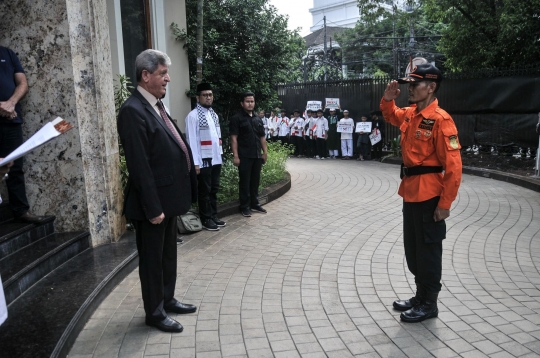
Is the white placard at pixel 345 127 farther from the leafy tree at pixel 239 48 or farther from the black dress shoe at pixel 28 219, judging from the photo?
the black dress shoe at pixel 28 219

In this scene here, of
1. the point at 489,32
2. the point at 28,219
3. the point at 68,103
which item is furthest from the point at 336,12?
the point at 28,219

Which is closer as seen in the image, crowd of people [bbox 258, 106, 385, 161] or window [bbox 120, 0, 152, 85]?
window [bbox 120, 0, 152, 85]

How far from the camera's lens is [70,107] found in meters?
4.90

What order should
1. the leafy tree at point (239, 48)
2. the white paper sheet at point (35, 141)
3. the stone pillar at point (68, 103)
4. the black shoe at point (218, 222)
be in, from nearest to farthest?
the white paper sheet at point (35, 141) < the stone pillar at point (68, 103) < the black shoe at point (218, 222) < the leafy tree at point (239, 48)

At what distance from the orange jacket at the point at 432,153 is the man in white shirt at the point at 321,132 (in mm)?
12544

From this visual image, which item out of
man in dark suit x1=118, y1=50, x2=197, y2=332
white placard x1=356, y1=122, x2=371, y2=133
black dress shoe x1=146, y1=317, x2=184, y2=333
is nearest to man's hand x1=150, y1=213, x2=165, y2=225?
man in dark suit x1=118, y1=50, x2=197, y2=332

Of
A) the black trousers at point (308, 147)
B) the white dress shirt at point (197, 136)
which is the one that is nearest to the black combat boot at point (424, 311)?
the white dress shirt at point (197, 136)

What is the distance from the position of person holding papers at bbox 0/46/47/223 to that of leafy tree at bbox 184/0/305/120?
15.4ft

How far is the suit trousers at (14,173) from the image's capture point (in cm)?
455

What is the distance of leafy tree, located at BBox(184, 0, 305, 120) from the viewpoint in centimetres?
932

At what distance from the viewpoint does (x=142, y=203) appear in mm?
3248

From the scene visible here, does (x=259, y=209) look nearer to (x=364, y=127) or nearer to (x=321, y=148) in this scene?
(x=364, y=127)

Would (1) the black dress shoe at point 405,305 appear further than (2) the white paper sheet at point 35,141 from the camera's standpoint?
Yes

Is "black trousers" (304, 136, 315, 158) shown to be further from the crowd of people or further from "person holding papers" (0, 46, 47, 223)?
"person holding papers" (0, 46, 47, 223)
